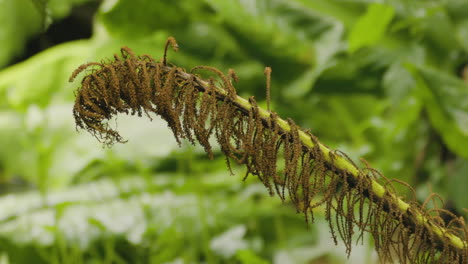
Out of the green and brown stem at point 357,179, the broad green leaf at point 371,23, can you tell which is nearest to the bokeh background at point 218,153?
the broad green leaf at point 371,23

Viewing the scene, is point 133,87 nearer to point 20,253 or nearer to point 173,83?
point 173,83

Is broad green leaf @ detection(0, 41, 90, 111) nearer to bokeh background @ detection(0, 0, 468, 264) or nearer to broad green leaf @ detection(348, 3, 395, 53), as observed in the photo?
bokeh background @ detection(0, 0, 468, 264)

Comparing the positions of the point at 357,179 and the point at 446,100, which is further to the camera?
the point at 446,100

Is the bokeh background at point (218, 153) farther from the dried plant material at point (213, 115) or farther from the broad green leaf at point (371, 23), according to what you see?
the dried plant material at point (213, 115)

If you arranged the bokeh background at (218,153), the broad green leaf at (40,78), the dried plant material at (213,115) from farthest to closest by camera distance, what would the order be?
the broad green leaf at (40,78) < the bokeh background at (218,153) < the dried plant material at (213,115)

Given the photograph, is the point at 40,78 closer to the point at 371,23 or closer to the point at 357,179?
the point at 371,23

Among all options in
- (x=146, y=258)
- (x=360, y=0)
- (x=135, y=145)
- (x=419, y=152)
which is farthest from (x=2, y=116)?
(x=419, y=152)

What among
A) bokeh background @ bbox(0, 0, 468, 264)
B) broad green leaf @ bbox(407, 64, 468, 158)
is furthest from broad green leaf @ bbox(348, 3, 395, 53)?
broad green leaf @ bbox(407, 64, 468, 158)

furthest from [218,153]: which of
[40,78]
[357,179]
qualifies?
[357,179]
